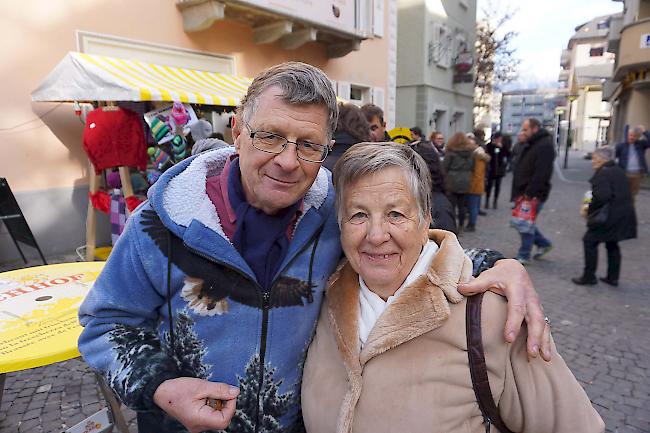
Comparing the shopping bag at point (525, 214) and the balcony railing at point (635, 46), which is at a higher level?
the balcony railing at point (635, 46)

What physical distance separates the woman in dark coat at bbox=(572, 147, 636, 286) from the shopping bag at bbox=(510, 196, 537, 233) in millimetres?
764

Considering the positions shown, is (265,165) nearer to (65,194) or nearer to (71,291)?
(71,291)

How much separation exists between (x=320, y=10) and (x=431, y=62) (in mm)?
8486

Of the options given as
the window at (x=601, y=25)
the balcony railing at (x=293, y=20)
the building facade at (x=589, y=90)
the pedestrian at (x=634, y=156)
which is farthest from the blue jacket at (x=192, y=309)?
the window at (x=601, y=25)

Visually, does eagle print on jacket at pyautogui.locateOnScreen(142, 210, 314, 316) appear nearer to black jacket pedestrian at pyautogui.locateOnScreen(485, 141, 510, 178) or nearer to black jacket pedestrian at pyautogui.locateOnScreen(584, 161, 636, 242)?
black jacket pedestrian at pyautogui.locateOnScreen(584, 161, 636, 242)

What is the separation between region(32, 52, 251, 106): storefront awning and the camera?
205 inches

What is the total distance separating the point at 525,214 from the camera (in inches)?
239

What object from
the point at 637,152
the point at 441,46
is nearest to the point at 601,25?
the point at 441,46

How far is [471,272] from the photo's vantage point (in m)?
1.36

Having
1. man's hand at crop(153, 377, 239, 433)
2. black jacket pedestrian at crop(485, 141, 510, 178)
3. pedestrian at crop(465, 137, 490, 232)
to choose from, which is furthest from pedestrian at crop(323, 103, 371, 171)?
black jacket pedestrian at crop(485, 141, 510, 178)

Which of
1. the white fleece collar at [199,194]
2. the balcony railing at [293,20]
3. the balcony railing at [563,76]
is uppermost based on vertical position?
the balcony railing at [563,76]

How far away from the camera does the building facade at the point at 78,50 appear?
579 centimetres

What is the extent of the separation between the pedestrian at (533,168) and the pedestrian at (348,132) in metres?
3.81

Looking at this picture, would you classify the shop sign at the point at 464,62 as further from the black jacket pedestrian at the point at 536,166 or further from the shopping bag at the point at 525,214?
the shopping bag at the point at 525,214
